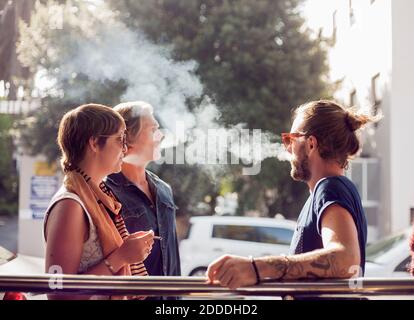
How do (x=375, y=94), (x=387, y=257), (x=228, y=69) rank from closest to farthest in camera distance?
(x=375, y=94)
(x=387, y=257)
(x=228, y=69)

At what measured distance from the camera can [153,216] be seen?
1.63m

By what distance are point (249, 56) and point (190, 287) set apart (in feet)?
11.9

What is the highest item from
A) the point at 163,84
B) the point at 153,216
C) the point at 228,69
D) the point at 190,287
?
the point at 228,69

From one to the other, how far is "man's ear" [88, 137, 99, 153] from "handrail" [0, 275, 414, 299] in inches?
10.8

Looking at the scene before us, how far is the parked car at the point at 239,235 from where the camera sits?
530 cm

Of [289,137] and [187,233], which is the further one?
[187,233]

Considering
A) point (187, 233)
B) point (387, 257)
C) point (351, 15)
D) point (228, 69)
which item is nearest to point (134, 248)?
point (351, 15)

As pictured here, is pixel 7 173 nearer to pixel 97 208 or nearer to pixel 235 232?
pixel 97 208

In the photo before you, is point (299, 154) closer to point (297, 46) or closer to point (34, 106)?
point (34, 106)

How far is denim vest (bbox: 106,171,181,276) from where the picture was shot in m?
1.59

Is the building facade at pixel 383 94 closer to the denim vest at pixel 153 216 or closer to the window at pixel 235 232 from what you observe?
the denim vest at pixel 153 216

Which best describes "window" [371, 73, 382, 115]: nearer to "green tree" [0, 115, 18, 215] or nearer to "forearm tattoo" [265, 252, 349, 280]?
"forearm tattoo" [265, 252, 349, 280]

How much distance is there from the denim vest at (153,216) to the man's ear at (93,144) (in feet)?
1.06
